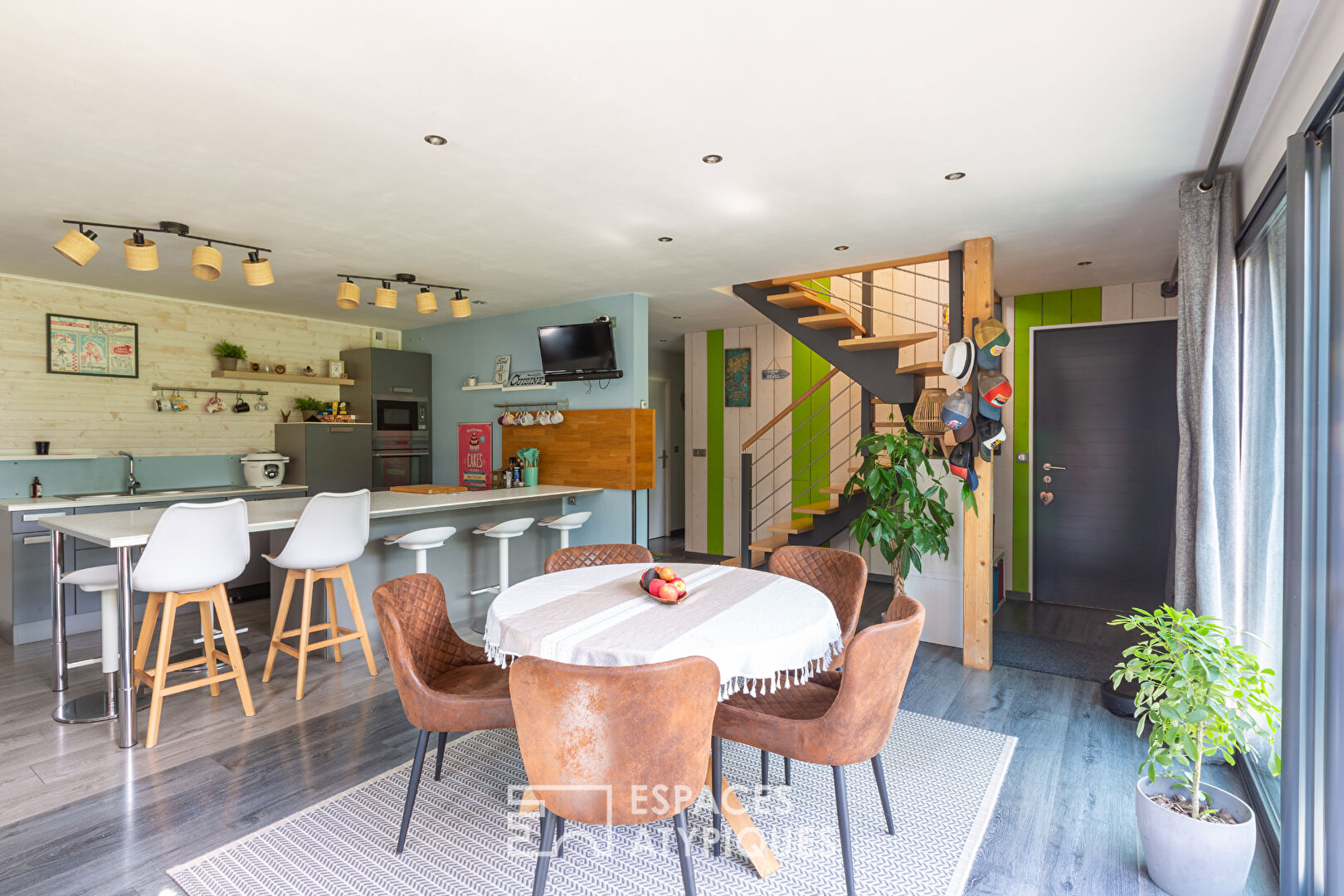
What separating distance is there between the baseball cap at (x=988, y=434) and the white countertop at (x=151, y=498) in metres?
5.43

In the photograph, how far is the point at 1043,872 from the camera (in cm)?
211

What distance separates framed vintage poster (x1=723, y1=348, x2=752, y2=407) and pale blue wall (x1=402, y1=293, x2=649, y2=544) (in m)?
1.49

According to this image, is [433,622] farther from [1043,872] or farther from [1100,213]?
[1100,213]

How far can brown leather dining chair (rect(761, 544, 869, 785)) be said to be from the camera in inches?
106

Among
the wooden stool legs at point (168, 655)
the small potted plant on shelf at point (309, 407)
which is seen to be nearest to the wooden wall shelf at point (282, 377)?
the small potted plant on shelf at point (309, 407)

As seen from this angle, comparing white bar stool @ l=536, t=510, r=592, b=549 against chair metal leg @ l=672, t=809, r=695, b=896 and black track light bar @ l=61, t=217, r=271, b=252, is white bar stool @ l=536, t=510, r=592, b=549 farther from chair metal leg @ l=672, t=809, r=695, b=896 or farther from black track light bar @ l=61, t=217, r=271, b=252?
chair metal leg @ l=672, t=809, r=695, b=896

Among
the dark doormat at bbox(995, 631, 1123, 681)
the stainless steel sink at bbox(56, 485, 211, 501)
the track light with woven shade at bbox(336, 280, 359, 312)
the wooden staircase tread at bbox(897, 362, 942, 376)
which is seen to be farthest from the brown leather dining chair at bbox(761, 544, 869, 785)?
the stainless steel sink at bbox(56, 485, 211, 501)

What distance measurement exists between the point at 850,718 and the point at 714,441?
223 inches

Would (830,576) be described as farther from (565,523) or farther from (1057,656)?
(565,523)

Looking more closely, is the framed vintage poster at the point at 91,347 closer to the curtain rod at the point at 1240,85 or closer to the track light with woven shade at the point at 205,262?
the track light with woven shade at the point at 205,262

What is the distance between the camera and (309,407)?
253 inches

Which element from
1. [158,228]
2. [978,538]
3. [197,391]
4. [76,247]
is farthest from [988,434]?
[197,391]

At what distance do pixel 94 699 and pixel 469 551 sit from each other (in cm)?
220

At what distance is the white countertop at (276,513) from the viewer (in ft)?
9.69
